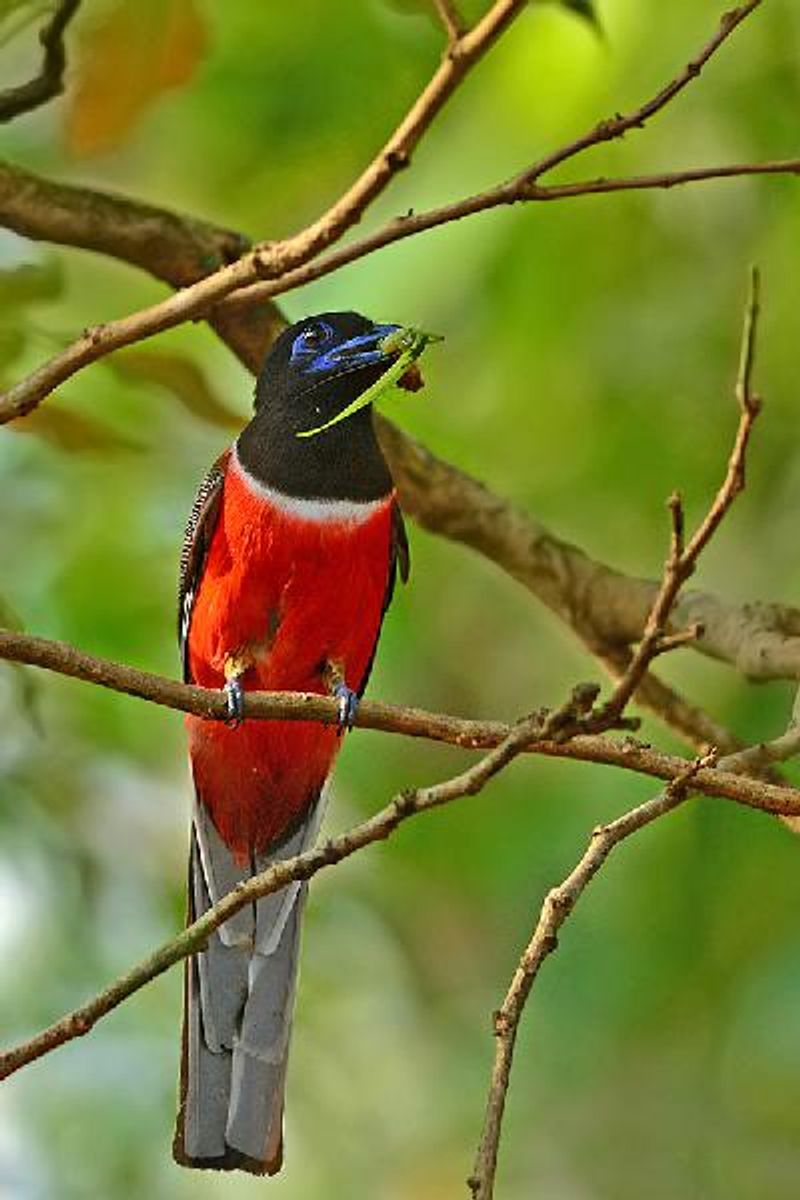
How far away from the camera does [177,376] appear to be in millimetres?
4457

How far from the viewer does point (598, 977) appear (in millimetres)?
6363

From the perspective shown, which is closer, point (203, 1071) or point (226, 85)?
point (203, 1071)

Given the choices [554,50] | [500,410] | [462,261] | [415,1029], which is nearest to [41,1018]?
[415,1029]

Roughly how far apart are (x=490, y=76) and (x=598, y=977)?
2351mm

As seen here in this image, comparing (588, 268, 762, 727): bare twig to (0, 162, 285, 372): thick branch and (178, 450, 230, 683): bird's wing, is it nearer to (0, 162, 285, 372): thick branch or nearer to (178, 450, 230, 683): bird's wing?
(0, 162, 285, 372): thick branch

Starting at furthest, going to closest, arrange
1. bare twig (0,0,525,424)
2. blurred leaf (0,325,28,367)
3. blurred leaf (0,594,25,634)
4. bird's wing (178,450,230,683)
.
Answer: bird's wing (178,450,230,683)
blurred leaf (0,325,28,367)
blurred leaf (0,594,25,634)
bare twig (0,0,525,424)

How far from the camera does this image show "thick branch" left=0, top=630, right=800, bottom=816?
3.14 m

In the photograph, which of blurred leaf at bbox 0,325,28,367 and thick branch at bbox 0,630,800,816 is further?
blurred leaf at bbox 0,325,28,367

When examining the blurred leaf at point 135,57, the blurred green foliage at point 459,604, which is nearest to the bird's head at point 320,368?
the blurred green foliage at point 459,604

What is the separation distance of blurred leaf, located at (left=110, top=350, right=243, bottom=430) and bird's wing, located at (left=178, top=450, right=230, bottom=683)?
48 centimetres

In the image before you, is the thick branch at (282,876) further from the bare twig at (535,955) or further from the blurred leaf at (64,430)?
the blurred leaf at (64,430)

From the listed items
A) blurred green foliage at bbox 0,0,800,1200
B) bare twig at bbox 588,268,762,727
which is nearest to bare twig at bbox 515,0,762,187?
bare twig at bbox 588,268,762,727

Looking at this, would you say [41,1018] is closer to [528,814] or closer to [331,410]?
[528,814]

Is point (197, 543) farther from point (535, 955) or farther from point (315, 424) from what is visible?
point (535, 955)
